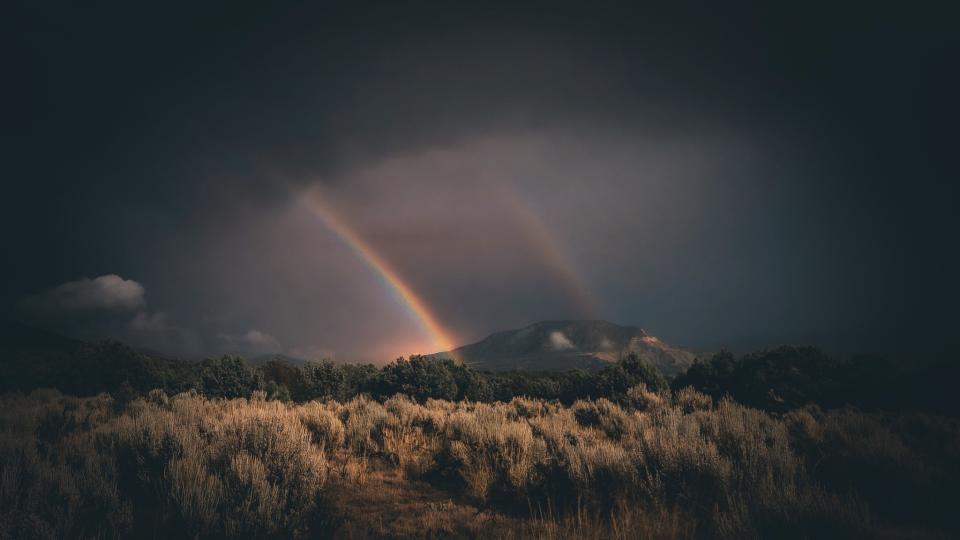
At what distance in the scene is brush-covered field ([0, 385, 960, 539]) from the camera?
16.4 ft

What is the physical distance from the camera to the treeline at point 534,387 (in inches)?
708

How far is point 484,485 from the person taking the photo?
716 centimetres

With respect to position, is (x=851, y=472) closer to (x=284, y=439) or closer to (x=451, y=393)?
(x=284, y=439)

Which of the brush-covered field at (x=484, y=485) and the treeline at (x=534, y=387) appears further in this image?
the treeline at (x=534, y=387)

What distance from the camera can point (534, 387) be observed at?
32031 mm

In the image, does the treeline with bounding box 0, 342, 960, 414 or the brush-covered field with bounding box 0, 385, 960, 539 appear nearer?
the brush-covered field with bounding box 0, 385, 960, 539

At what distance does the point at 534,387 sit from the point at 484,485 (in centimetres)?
2570

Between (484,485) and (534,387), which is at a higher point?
(484,485)

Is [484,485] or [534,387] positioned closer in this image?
[484,485]

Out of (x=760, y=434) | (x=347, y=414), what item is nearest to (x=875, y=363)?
(x=760, y=434)

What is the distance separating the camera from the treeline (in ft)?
59.0

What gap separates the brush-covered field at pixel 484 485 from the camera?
4996mm

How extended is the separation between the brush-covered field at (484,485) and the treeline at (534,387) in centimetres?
916

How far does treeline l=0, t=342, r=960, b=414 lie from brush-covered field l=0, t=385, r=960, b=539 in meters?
9.16
